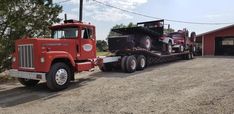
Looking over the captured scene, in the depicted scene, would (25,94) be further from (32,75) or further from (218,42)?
(218,42)

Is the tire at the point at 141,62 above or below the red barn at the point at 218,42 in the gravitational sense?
below

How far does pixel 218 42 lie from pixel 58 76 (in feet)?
73.7

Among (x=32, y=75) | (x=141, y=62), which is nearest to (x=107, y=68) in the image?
(x=141, y=62)

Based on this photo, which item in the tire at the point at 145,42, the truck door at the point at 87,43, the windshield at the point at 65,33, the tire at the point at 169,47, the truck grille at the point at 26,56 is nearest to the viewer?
the truck grille at the point at 26,56

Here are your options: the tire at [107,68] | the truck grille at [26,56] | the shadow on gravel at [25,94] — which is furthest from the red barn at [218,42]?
Answer: the truck grille at [26,56]

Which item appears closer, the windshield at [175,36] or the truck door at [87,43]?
the truck door at [87,43]

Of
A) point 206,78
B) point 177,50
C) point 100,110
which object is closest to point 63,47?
point 100,110

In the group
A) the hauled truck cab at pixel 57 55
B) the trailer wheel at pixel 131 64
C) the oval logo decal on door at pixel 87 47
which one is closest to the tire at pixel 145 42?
the trailer wheel at pixel 131 64

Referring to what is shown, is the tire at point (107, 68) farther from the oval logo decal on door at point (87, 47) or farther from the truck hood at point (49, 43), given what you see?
the truck hood at point (49, 43)

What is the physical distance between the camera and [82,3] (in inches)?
818

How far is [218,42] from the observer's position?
2872 cm

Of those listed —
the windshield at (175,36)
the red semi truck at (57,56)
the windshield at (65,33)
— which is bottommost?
the red semi truck at (57,56)

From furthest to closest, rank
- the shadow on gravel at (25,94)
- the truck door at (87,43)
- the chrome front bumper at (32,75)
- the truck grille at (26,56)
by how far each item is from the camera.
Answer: the truck door at (87,43) → the truck grille at (26,56) → the chrome front bumper at (32,75) → the shadow on gravel at (25,94)

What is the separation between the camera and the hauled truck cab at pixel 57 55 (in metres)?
9.76
